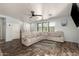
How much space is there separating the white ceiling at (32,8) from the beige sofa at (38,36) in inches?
13.7

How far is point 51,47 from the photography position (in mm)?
1811

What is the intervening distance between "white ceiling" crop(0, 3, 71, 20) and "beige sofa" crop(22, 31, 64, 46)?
1.14 feet

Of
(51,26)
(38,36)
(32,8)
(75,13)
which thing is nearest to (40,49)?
(38,36)

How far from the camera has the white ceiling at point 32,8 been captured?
68.7 inches

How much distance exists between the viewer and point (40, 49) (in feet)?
5.90

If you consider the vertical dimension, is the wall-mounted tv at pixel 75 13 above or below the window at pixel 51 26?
above

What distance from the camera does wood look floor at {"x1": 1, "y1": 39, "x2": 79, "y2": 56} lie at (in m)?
1.78

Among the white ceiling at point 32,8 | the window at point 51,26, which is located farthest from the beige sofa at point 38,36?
the white ceiling at point 32,8

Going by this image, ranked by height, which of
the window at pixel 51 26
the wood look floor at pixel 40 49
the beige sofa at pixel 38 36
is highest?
the window at pixel 51 26

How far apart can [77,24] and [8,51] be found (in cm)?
145

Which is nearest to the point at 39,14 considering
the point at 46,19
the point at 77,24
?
the point at 46,19

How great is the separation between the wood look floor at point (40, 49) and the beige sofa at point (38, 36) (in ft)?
0.28

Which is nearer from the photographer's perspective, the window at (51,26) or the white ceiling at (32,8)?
the white ceiling at (32,8)

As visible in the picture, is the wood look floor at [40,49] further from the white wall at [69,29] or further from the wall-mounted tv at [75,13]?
the wall-mounted tv at [75,13]
